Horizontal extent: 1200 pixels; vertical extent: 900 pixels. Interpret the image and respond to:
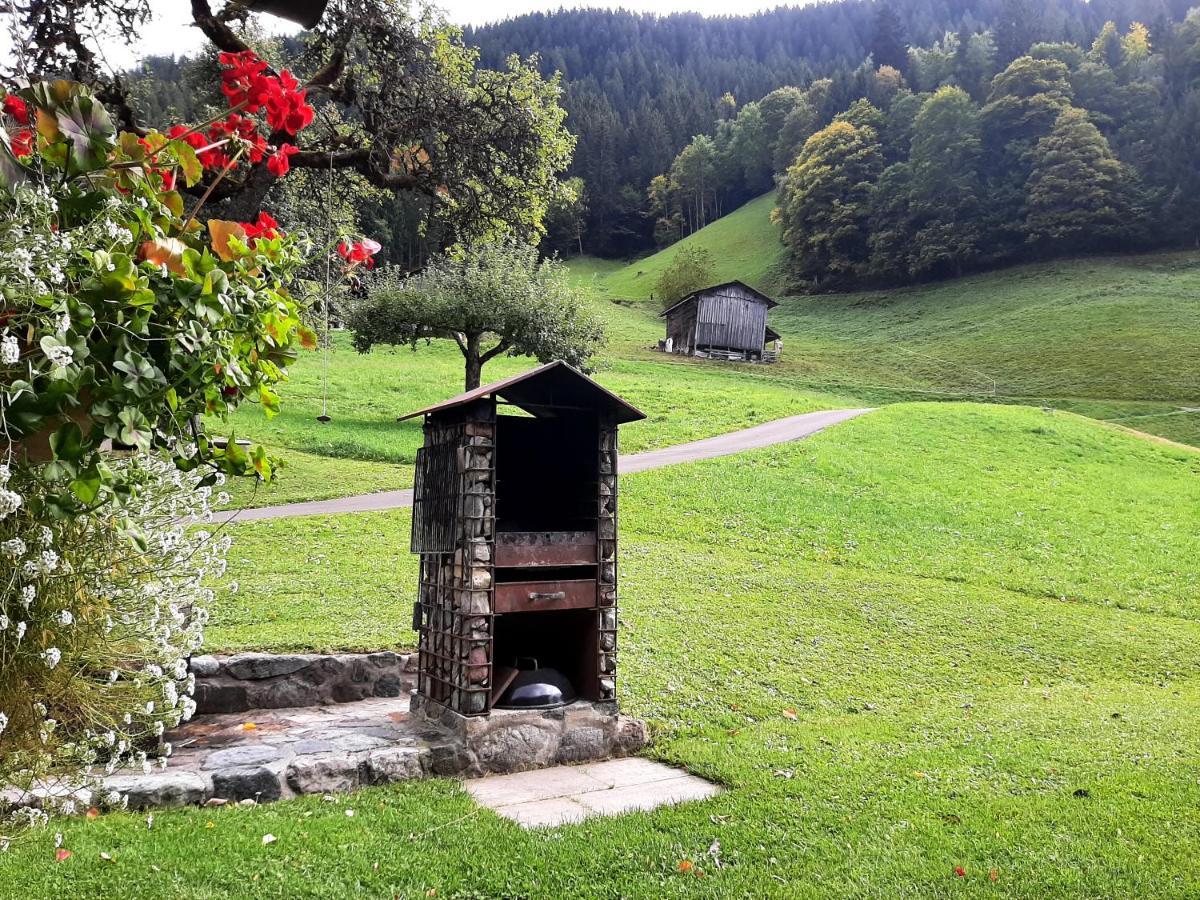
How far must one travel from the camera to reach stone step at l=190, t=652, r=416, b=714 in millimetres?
6934

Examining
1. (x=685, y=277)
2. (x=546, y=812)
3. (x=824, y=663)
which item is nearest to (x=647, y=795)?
(x=546, y=812)

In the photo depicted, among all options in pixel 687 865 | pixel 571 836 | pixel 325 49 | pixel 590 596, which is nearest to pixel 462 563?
pixel 590 596

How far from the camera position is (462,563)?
21.0 feet

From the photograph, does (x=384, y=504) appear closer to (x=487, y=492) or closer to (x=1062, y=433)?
(x=487, y=492)

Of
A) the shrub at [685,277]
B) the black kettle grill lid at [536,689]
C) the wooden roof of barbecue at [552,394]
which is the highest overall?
the shrub at [685,277]

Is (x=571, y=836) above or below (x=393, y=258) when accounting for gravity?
below

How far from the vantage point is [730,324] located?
46.7 m

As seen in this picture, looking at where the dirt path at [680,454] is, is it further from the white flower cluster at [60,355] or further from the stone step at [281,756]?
the white flower cluster at [60,355]

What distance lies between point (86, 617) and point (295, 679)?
5.43 m

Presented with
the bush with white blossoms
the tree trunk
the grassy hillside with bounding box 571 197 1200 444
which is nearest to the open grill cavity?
the bush with white blossoms

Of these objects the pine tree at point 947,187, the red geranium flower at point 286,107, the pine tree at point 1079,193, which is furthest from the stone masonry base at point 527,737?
the pine tree at point 1079,193

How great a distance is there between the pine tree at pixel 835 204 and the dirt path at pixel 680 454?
133ft

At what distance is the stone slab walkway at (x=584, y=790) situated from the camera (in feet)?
17.3

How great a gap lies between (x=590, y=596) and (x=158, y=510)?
14.1 feet
